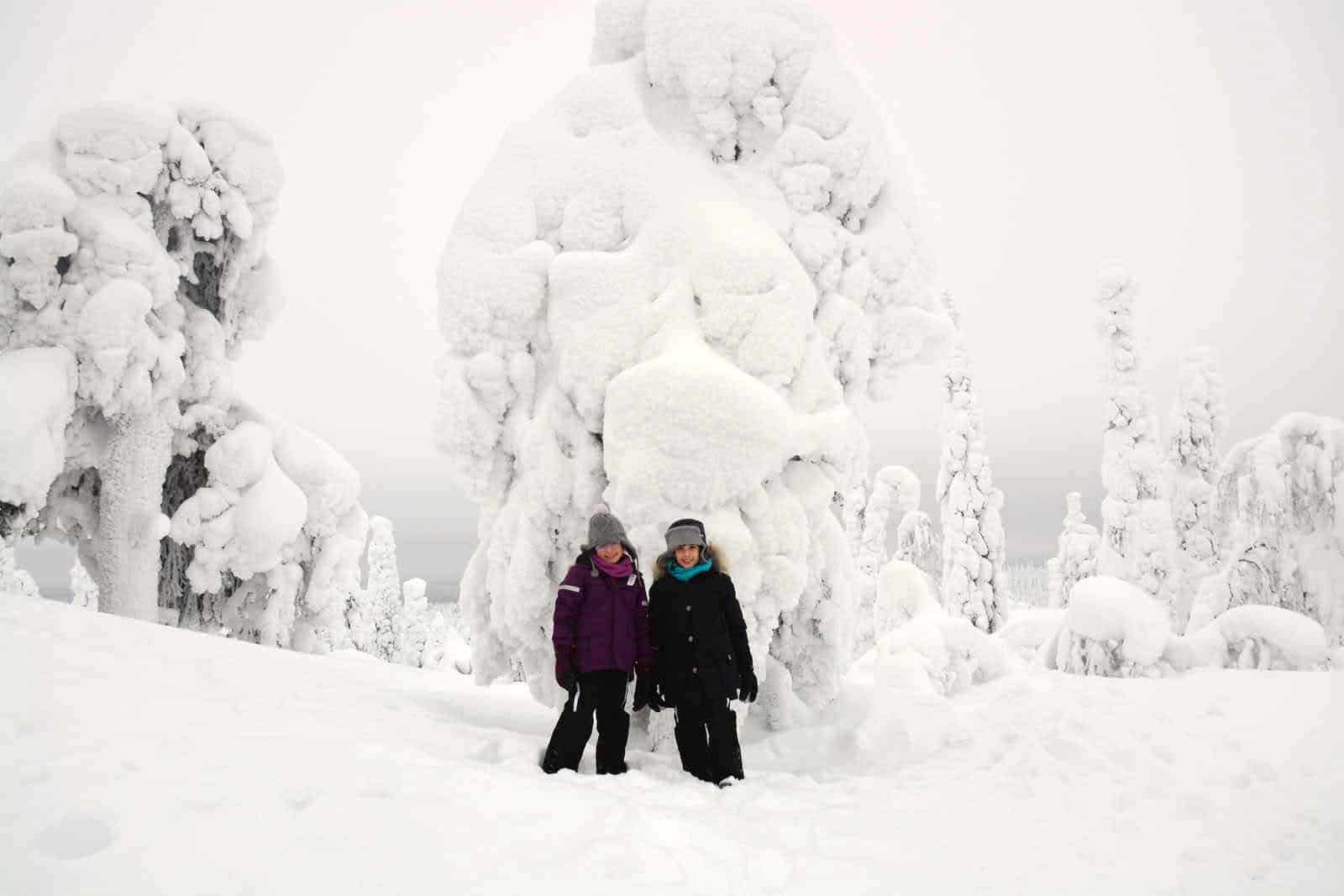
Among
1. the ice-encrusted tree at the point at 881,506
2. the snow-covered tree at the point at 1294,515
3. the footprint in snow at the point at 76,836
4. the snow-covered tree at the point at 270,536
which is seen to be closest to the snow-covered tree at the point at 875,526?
the ice-encrusted tree at the point at 881,506

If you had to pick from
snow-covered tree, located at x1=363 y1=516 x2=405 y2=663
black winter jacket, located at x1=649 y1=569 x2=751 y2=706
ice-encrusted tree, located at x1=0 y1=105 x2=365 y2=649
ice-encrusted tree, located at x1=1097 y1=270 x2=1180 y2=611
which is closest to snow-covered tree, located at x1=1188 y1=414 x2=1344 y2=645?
ice-encrusted tree, located at x1=1097 y1=270 x2=1180 y2=611

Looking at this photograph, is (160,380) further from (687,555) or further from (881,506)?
(881,506)

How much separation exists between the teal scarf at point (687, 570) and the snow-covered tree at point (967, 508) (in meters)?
20.4

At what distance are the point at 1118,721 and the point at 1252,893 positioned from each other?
294 cm

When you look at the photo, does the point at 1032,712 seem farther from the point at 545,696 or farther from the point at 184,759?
the point at 184,759

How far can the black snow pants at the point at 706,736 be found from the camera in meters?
5.55

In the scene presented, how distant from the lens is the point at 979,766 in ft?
19.1

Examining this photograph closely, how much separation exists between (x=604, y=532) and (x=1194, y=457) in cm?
2380

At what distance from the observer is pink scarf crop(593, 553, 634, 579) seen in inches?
222

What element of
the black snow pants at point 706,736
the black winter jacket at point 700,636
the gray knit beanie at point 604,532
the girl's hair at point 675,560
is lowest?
the black snow pants at point 706,736

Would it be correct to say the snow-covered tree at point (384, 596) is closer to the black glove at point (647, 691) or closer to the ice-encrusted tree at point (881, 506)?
the ice-encrusted tree at point (881, 506)

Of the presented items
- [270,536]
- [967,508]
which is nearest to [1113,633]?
[270,536]

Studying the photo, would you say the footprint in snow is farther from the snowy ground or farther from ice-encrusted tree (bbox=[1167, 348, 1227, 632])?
ice-encrusted tree (bbox=[1167, 348, 1227, 632])

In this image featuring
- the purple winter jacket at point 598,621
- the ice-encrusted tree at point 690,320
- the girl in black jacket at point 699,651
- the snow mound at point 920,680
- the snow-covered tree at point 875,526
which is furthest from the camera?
the snow-covered tree at point 875,526
